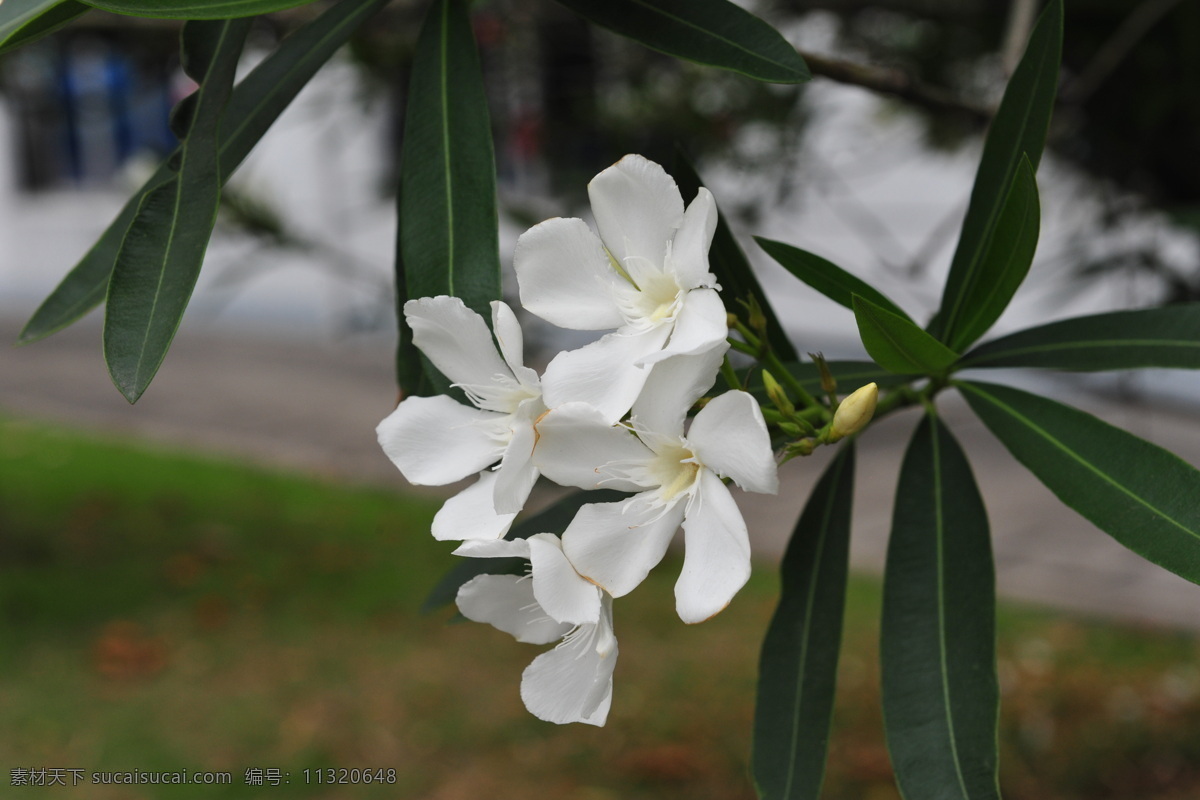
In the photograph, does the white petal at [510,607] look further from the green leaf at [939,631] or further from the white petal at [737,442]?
the green leaf at [939,631]

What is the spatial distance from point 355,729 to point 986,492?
2.88 m

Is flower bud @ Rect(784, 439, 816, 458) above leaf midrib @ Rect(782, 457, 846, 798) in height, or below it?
above

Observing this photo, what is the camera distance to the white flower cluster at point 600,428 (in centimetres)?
54

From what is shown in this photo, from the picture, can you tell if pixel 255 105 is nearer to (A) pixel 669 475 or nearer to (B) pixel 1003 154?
(A) pixel 669 475

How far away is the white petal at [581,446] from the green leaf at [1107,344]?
0.38 metres

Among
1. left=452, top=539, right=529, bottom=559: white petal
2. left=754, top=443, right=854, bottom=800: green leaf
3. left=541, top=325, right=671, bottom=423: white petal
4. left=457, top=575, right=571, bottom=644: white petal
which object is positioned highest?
left=541, top=325, right=671, bottom=423: white petal

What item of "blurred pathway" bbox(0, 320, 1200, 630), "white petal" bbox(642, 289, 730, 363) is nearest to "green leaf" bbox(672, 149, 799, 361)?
"white petal" bbox(642, 289, 730, 363)

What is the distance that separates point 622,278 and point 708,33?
0.20 metres

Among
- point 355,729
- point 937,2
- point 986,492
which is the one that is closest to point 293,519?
point 355,729

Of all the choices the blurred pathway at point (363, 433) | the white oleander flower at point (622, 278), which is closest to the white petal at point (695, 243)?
the white oleander flower at point (622, 278)

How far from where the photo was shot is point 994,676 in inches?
30.0

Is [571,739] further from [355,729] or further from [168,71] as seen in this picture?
[168,71]

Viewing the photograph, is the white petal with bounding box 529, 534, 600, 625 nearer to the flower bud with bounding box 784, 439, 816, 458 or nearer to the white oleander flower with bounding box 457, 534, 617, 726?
the white oleander flower with bounding box 457, 534, 617, 726

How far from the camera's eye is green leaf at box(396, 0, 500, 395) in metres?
0.67
